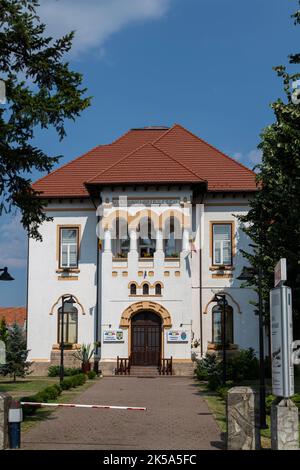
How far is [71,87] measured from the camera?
49.8ft

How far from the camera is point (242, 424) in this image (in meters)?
11.9

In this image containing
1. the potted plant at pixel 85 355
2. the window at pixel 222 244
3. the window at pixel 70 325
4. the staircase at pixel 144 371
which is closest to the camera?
the staircase at pixel 144 371

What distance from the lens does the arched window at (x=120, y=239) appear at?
33.3 meters

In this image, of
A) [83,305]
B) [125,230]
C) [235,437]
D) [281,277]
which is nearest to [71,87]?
[281,277]

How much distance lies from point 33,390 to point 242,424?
14.3 metres

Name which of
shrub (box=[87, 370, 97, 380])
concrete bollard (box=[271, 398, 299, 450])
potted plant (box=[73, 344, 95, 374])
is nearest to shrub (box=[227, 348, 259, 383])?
shrub (box=[87, 370, 97, 380])

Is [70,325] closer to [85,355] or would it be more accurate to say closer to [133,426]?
[85,355]

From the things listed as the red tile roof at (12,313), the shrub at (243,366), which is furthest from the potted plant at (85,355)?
the red tile roof at (12,313)

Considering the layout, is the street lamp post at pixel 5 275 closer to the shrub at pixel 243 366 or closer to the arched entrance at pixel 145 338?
the shrub at pixel 243 366

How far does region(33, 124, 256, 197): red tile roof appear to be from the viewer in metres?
33.0

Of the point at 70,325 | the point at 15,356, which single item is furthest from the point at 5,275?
the point at 70,325

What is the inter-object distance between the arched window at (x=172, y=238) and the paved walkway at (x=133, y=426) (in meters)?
10.6

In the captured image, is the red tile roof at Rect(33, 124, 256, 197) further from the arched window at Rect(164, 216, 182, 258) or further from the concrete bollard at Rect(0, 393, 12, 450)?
the concrete bollard at Rect(0, 393, 12, 450)

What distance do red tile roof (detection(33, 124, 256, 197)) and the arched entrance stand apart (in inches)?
262
